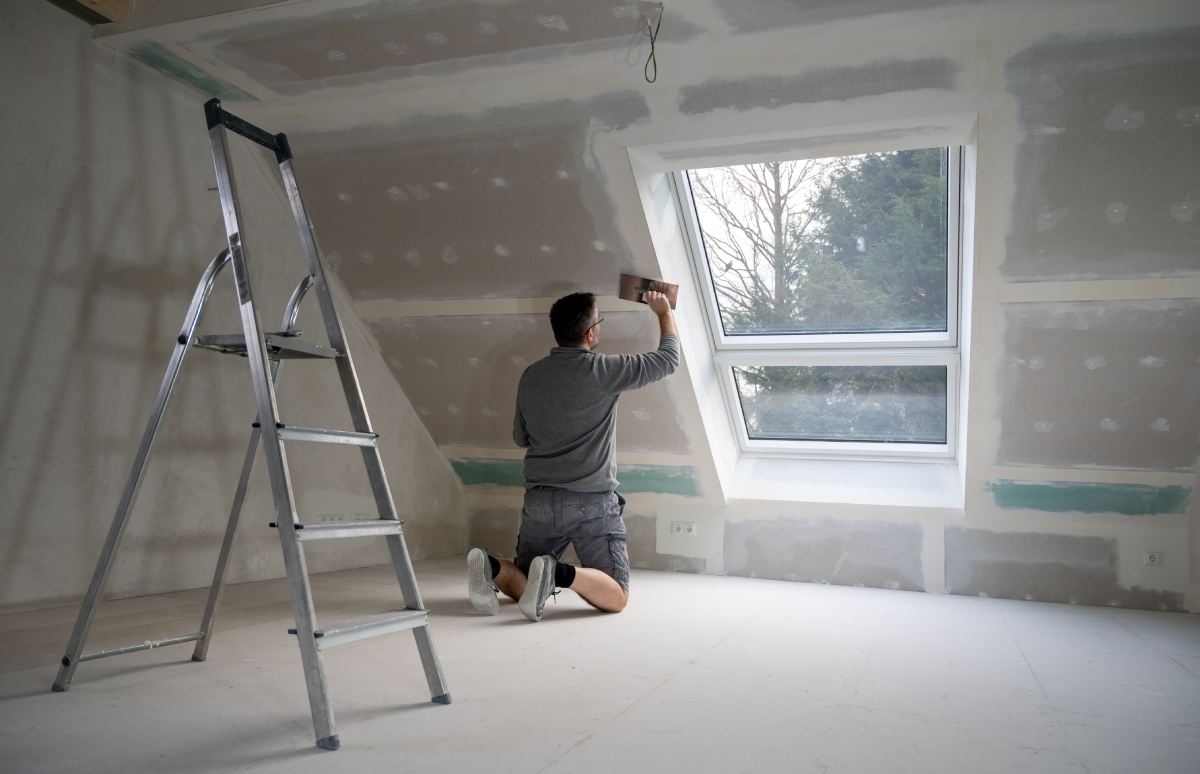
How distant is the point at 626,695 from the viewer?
82.4 inches

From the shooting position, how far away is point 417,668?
2275mm

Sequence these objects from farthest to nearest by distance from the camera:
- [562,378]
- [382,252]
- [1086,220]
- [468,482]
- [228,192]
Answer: [468,482] → [382,252] → [562,378] → [1086,220] → [228,192]

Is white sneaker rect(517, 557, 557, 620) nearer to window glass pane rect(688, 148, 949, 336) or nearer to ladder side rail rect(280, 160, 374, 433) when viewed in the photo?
ladder side rail rect(280, 160, 374, 433)

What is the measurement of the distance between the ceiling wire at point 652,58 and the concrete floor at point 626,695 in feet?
5.88

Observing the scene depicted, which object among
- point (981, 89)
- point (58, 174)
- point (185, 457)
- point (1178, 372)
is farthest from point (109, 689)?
point (1178, 372)

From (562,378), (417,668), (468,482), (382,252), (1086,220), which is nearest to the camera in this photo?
(417,668)

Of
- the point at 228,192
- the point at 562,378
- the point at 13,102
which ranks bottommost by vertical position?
the point at 562,378

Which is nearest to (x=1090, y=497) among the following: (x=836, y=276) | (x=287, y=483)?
(x=836, y=276)

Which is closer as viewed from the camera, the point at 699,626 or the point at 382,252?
the point at 699,626

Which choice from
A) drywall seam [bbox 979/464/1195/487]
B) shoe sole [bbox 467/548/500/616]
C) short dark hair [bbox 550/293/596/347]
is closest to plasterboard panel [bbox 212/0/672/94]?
short dark hair [bbox 550/293/596/347]

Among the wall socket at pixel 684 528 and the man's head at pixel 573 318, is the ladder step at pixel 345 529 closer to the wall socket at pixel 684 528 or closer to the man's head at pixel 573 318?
the man's head at pixel 573 318

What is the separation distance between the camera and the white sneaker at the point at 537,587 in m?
2.97

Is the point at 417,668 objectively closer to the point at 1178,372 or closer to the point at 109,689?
the point at 109,689

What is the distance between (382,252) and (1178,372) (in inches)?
124
